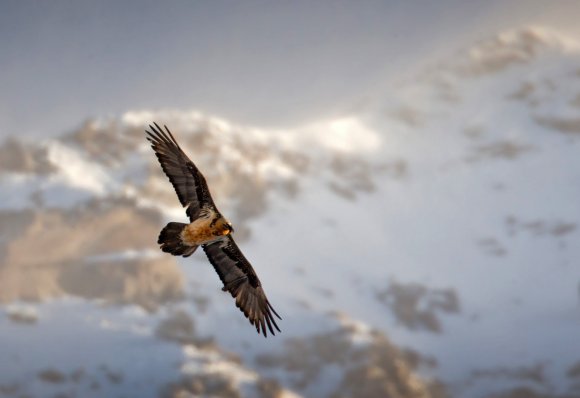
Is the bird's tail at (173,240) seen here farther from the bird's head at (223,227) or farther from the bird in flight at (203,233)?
the bird's head at (223,227)

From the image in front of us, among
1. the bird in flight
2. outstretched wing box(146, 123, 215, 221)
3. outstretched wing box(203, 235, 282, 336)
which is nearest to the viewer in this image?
the bird in flight

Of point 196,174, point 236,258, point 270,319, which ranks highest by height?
point 196,174

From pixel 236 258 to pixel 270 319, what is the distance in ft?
9.13

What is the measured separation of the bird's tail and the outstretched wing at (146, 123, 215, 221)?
1.03 metres

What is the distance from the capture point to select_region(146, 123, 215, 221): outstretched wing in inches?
923

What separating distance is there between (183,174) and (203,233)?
2590 millimetres

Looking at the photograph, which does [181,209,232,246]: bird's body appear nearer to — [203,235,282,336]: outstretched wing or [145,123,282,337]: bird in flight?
[145,123,282,337]: bird in flight

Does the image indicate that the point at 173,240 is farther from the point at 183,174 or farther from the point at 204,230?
the point at 183,174

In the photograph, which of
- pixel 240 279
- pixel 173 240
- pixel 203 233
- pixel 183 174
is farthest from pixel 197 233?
pixel 240 279

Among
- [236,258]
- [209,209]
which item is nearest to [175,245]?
[209,209]

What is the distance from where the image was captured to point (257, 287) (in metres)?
25.7

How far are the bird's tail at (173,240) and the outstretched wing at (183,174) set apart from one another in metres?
1.03

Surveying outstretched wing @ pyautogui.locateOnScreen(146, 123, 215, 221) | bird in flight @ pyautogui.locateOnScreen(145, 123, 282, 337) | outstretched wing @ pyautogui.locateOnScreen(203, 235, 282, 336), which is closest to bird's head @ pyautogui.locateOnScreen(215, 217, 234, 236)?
bird in flight @ pyautogui.locateOnScreen(145, 123, 282, 337)

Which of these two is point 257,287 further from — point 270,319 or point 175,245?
point 175,245
